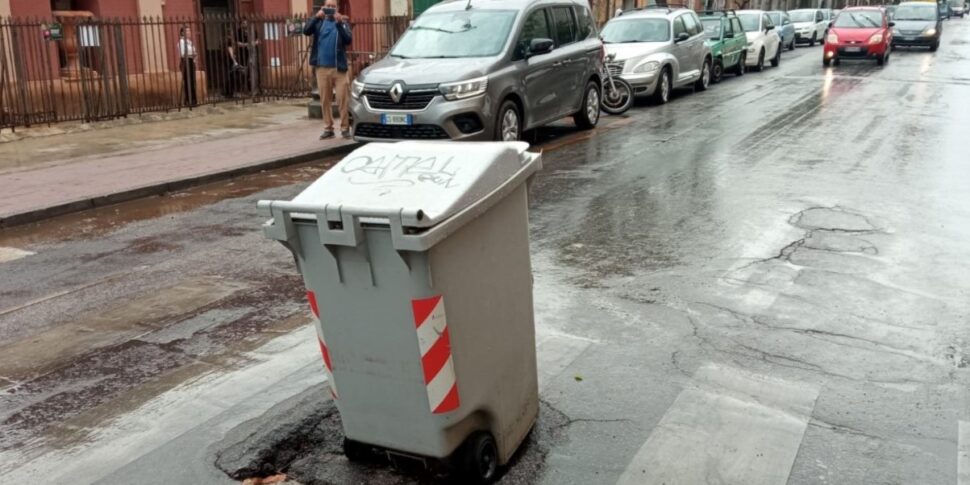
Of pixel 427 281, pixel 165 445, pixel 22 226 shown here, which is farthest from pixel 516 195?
pixel 22 226

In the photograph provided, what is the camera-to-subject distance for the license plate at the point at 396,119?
11.1 m

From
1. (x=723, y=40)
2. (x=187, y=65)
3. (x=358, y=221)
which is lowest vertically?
(x=358, y=221)

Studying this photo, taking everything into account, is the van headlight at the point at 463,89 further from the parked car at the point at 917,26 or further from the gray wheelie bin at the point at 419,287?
the parked car at the point at 917,26

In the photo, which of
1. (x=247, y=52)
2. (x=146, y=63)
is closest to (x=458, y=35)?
(x=146, y=63)

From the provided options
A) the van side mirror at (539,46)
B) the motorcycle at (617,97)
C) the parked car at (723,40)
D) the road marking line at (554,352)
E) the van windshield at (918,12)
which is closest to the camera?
the road marking line at (554,352)

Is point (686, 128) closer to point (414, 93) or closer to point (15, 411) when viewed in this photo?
point (414, 93)

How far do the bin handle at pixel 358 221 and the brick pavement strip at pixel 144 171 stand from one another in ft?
21.4

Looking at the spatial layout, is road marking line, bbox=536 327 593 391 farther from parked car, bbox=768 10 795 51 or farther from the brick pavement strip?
parked car, bbox=768 10 795 51

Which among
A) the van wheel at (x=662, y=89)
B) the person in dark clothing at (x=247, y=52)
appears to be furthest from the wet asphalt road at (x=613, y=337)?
the person in dark clothing at (x=247, y=52)

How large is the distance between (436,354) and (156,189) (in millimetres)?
7624

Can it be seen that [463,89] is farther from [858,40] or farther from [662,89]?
[858,40]

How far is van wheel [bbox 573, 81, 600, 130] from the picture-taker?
557 inches

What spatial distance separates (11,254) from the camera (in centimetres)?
757

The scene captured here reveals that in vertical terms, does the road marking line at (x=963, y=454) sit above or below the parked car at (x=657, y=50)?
below
